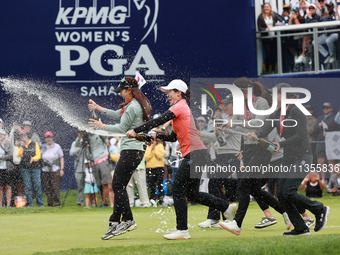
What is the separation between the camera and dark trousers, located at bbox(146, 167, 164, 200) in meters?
19.0

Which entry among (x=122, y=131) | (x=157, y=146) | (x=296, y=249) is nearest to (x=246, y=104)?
(x=122, y=131)

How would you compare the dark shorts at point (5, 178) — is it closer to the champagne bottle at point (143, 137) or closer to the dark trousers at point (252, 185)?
the dark trousers at point (252, 185)

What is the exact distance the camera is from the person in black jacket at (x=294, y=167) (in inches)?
Result: 407

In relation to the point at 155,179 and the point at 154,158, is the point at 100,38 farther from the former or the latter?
the point at 155,179

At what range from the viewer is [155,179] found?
1908 cm

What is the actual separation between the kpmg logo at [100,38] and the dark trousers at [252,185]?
1192 centimetres

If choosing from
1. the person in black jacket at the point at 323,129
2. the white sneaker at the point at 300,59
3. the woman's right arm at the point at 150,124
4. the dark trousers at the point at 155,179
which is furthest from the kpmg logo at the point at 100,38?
the woman's right arm at the point at 150,124

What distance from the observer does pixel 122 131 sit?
10812mm

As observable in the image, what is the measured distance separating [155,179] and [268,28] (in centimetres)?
701

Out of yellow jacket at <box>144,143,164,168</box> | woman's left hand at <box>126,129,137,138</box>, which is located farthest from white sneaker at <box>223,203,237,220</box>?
yellow jacket at <box>144,143,164,168</box>

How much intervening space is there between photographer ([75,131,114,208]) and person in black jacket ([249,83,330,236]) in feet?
27.7

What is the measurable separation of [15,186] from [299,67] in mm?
9284

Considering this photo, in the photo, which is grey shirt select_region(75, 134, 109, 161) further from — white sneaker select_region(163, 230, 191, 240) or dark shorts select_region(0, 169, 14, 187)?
white sneaker select_region(163, 230, 191, 240)

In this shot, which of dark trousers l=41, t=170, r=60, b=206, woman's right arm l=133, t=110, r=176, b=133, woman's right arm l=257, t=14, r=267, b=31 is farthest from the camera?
woman's right arm l=257, t=14, r=267, b=31
